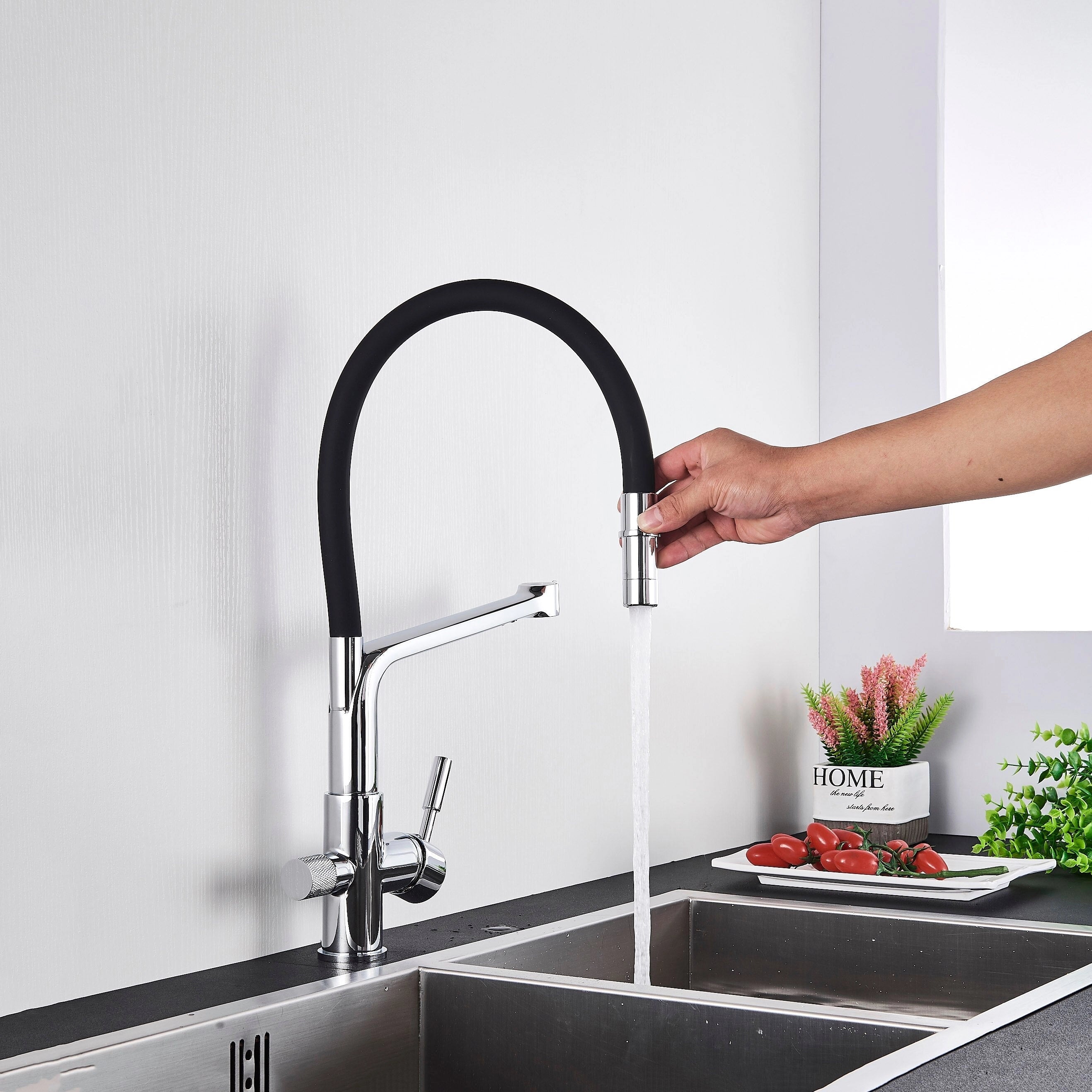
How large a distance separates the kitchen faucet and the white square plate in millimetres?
511

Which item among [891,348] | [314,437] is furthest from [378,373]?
[891,348]

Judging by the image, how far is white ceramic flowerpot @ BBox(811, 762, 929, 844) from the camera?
5.48 ft

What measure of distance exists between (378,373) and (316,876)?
0.39 metres

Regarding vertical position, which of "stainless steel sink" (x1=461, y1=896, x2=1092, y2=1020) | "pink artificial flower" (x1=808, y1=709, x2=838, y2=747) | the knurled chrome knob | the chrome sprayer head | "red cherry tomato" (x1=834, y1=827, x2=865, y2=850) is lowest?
"stainless steel sink" (x1=461, y1=896, x2=1092, y2=1020)

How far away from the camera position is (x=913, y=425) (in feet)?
3.05

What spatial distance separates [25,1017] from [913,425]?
726 millimetres

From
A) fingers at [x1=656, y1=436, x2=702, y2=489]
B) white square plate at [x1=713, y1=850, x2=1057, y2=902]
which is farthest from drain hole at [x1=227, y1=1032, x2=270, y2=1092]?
white square plate at [x1=713, y1=850, x2=1057, y2=902]

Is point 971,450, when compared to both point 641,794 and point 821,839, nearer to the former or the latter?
point 641,794

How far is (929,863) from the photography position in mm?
1446

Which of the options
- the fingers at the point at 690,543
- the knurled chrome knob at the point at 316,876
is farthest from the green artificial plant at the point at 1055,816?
the knurled chrome knob at the point at 316,876

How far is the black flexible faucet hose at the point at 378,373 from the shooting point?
3.38 feet

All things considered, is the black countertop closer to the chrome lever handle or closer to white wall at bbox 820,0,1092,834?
the chrome lever handle

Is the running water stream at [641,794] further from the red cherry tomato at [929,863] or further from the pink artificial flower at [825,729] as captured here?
the pink artificial flower at [825,729]

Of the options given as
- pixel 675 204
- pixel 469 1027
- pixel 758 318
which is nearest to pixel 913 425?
pixel 469 1027
